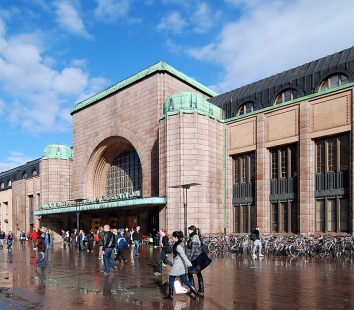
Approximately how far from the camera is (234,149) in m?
29.8

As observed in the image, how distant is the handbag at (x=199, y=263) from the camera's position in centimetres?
991

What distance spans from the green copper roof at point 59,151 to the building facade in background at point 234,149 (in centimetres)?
520

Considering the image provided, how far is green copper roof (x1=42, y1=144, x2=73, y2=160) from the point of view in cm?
4412

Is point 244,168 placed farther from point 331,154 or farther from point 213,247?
point 213,247

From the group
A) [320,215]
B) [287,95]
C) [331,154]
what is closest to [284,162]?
[331,154]

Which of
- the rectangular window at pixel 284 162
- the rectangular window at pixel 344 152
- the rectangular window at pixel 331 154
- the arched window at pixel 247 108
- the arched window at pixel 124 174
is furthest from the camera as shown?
the arched window at pixel 124 174

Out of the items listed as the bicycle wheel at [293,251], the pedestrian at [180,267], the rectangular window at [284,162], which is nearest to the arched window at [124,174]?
the rectangular window at [284,162]

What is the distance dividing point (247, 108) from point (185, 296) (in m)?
Answer: 22.1

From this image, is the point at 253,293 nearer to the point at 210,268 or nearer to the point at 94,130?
the point at 210,268

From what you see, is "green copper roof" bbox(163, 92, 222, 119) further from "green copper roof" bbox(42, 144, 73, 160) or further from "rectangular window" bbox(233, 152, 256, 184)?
"green copper roof" bbox(42, 144, 73, 160)

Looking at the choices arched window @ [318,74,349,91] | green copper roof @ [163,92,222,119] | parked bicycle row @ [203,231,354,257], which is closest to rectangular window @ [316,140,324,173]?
arched window @ [318,74,349,91]

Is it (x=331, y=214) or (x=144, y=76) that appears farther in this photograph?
(x=144, y=76)

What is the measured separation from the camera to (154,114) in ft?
108

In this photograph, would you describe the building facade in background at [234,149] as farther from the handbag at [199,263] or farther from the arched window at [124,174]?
the handbag at [199,263]
